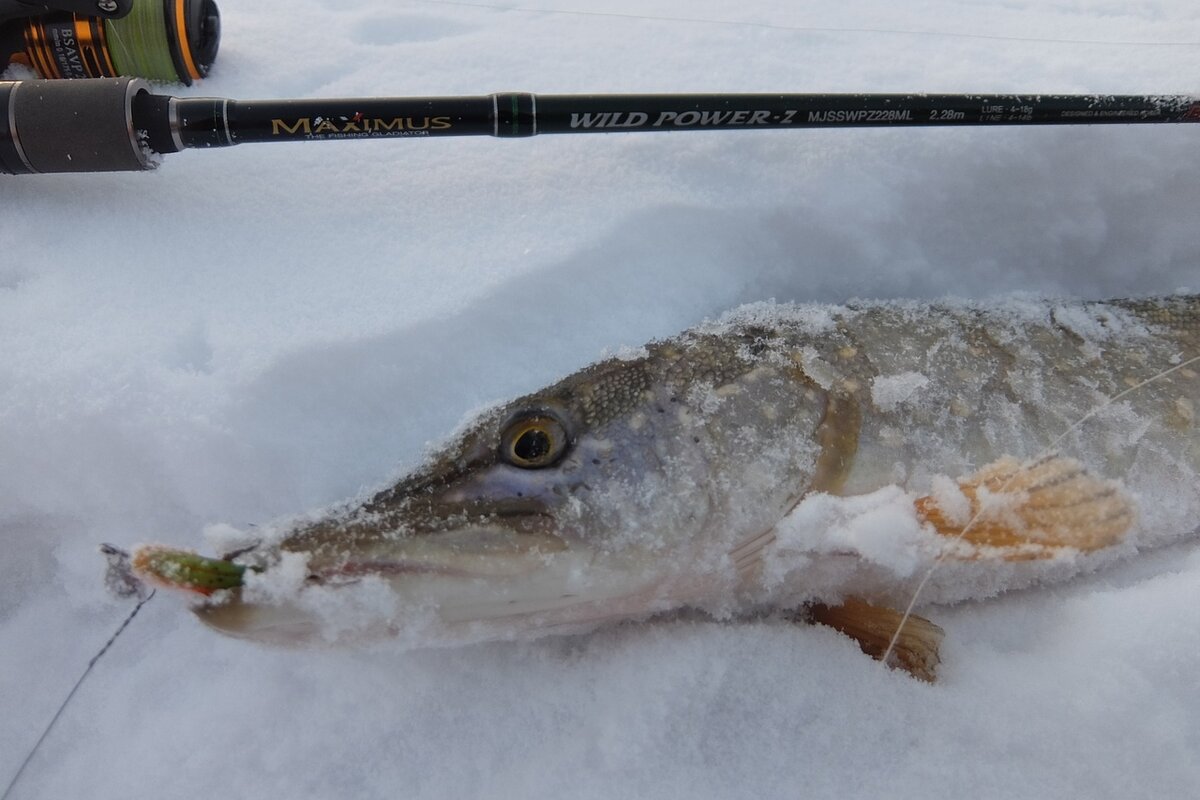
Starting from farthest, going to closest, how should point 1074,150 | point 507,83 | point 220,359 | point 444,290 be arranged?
point 507,83 → point 1074,150 → point 444,290 → point 220,359

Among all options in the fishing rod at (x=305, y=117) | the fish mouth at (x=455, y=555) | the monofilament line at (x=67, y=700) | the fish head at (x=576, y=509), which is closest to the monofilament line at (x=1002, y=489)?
the fish head at (x=576, y=509)

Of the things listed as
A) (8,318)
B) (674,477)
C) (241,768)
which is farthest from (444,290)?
(241,768)

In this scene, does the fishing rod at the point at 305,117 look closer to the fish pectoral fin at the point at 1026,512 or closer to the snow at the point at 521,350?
the snow at the point at 521,350

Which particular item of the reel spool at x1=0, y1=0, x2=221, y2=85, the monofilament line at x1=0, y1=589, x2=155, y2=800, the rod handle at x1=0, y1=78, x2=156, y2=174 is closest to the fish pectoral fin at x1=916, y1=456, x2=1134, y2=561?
the monofilament line at x1=0, y1=589, x2=155, y2=800

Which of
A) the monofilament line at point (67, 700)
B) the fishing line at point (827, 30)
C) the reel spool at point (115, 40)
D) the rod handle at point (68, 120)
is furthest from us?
the fishing line at point (827, 30)

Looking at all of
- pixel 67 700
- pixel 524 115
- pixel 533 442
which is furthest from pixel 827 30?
pixel 67 700

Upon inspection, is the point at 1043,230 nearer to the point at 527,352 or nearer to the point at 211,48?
the point at 527,352

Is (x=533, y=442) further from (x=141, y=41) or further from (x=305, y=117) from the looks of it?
(x=141, y=41)
